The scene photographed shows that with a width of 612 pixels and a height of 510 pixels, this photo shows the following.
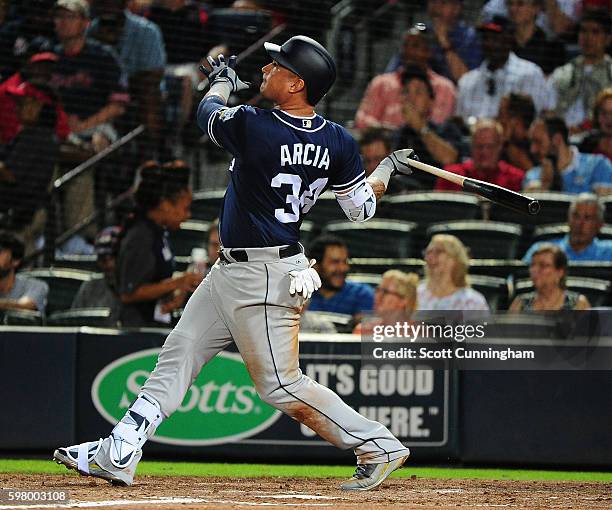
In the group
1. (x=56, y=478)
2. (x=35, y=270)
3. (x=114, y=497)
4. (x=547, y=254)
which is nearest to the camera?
(x=114, y=497)

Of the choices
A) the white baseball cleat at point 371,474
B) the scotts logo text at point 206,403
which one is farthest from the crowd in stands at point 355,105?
the white baseball cleat at point 371,474

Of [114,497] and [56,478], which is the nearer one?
[114,497]

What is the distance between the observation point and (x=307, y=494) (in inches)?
213

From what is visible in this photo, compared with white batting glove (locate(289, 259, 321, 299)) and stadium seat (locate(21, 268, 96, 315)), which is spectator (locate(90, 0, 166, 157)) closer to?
stadium seat (locate(21, 268, 96, 315))

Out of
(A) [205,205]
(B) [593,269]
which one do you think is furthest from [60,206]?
(B) [593,269]

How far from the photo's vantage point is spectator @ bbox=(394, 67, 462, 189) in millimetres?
9789

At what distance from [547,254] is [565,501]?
2.69 m

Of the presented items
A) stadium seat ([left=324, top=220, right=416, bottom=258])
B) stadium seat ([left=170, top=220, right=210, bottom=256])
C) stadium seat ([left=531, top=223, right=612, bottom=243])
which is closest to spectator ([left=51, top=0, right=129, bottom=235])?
stadium seat ([left=170, top=220, right=210, bottom=256])

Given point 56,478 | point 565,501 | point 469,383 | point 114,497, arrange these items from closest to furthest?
point 114,497
point 565,501
point 56,478
point 469,383

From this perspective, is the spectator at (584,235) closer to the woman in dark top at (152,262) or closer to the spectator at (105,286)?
the woman in dark top at (152,262)

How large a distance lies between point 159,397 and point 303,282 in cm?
80

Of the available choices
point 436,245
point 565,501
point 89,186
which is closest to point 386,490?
point 565,501

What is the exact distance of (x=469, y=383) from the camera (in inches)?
288

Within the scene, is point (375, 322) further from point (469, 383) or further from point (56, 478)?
point (56, 478)
